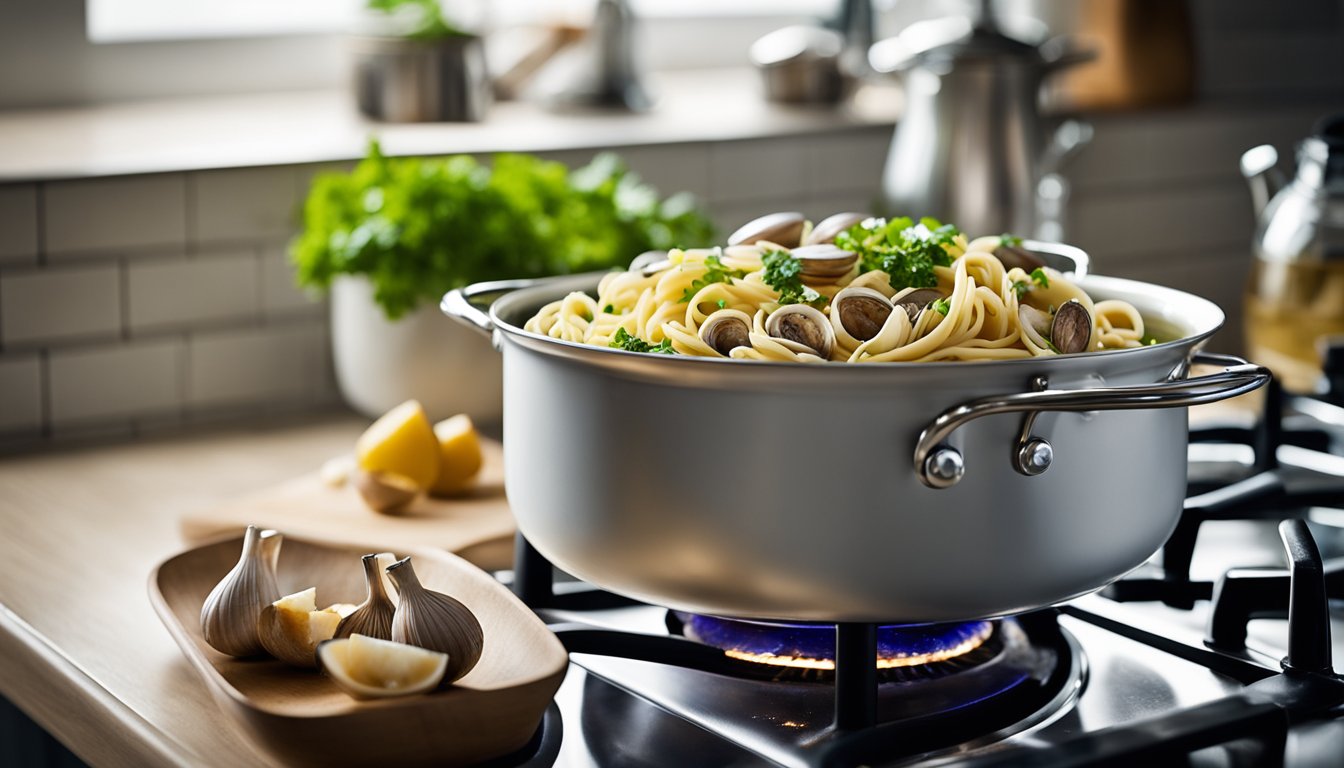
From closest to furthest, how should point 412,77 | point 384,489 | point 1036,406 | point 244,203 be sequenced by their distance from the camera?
point 1036,406, point 384,489, point 244,203, point 412,77

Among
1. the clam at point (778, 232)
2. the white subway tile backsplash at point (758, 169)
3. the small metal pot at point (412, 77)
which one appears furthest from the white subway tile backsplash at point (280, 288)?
the clam at point (778, 232)

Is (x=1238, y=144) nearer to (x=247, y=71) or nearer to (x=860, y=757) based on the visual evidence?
(x=247, y=71)

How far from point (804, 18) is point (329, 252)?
50.2 inches

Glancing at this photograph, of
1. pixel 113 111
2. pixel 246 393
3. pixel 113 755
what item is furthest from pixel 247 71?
pixel 113 755

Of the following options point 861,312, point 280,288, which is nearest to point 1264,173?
point 861,312

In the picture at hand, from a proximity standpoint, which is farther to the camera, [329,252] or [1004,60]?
[1004,60]

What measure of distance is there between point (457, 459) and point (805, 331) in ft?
1.60

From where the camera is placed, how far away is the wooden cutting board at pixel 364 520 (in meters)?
1.09

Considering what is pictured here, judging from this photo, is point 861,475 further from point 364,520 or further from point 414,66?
point 414,66

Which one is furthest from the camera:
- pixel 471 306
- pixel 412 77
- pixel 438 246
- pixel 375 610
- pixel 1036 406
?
pixel 412 77

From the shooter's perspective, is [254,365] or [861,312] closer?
[861,312]

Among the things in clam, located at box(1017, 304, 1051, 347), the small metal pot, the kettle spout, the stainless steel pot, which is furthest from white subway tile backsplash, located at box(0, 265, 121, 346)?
the kettle spout

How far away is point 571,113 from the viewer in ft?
6.31

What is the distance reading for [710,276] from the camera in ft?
2.80
